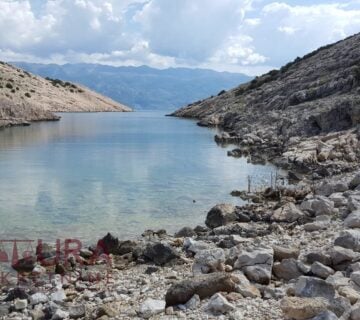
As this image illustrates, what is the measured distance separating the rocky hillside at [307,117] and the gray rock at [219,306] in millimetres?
31946

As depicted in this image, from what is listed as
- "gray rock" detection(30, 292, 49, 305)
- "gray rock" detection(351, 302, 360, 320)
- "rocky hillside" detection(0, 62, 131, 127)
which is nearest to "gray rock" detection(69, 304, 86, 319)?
"gray rock" detection(30, 292, 49, 305)

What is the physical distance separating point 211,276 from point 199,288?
52 centimetres

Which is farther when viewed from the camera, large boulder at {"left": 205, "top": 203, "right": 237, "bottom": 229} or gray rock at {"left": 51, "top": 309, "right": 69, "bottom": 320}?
large boulder at {"left": 205, "top": 203, "right": 237, "bottom": 229}

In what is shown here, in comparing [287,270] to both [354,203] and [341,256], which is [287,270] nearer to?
[341,256]

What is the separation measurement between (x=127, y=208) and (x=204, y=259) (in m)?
15.4

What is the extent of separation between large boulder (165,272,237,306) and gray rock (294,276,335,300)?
1.70m

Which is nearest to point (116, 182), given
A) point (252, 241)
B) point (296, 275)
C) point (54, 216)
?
point (54, 216)

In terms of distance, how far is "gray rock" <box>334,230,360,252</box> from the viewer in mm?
16734

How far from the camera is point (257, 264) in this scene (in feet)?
49.5

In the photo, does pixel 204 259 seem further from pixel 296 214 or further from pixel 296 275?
pixel 296 214

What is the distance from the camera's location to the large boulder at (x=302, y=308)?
11.0 metres

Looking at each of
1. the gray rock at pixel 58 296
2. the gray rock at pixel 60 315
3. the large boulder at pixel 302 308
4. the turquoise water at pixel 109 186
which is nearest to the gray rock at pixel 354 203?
the turquoise water at pixel 109 186

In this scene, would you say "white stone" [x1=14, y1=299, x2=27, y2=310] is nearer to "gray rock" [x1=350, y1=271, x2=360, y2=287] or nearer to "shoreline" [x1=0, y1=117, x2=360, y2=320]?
"shoreline" [x1=0, y1=117, x2=360, y2=320]

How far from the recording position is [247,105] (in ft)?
352
